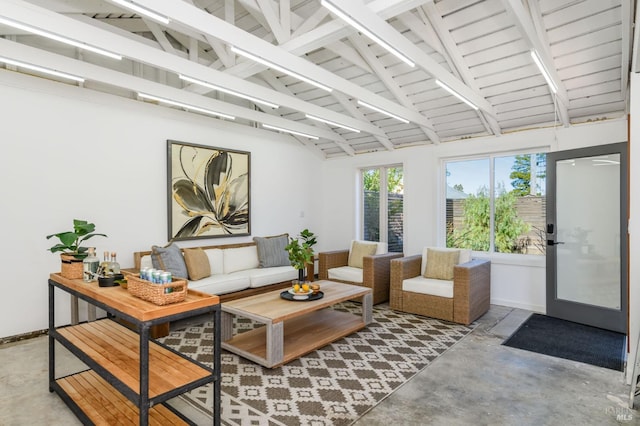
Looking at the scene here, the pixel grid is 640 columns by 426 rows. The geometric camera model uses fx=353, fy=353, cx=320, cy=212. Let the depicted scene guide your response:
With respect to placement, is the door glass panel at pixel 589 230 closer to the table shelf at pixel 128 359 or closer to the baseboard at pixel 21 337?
the table shelf at pixel 128 359

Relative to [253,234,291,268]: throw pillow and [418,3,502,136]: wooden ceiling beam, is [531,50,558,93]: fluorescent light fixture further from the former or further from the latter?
[253,234,291,268]: throw pillow

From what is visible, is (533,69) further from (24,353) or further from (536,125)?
(24,353)

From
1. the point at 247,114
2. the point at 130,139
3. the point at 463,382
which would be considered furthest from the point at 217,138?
the point at 463,382

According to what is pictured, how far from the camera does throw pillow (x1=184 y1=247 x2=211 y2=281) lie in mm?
4535

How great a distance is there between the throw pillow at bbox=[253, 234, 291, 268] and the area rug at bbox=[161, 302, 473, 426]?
144 centimetres

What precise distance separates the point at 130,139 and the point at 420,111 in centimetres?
405

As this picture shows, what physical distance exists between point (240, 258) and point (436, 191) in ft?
10.8

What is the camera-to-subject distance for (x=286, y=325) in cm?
398

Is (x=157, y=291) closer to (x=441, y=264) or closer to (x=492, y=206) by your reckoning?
(x=441, y=264)

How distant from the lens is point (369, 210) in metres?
6.86

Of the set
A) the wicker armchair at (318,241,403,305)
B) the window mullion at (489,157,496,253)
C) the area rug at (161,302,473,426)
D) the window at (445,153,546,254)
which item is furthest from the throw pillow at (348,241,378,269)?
the window mullion at (489,157,496,253)

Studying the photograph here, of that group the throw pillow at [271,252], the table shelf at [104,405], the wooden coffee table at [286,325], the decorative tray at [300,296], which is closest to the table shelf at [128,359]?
the table shelf at [104,405]

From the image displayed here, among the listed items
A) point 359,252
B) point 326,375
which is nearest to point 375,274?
point 359,252

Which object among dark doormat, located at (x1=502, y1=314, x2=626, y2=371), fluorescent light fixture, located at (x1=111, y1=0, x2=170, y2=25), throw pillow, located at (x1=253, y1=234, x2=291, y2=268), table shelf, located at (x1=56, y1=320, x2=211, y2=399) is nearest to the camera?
table shelf, located at (x1=56, y1=320, x2=211, y2=399)
